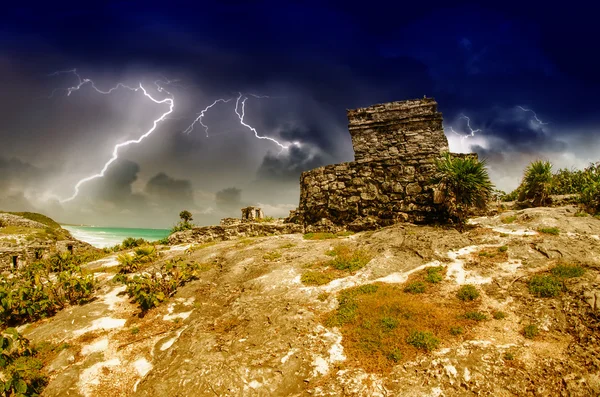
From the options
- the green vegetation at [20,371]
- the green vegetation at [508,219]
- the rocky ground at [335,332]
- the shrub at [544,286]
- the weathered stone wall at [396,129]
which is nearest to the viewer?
the rocky ground at [335,332]

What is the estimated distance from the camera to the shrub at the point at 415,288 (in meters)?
6.70

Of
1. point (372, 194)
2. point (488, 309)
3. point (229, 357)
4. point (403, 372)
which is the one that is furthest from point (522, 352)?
point (372, 194)

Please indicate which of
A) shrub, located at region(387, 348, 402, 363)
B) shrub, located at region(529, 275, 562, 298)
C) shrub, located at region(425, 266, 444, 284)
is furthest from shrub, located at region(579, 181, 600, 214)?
shrub, located at region(387, 348, 402, 363)

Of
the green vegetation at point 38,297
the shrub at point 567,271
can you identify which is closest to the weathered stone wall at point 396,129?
the shrub at point 567,271

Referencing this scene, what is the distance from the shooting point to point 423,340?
4.90 meters

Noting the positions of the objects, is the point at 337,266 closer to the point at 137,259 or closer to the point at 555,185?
the point at 137,259

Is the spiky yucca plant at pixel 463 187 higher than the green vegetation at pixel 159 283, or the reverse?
the spiky yucca plant at pixel 463 187

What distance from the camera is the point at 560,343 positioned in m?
4.49

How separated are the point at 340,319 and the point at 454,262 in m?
4.34

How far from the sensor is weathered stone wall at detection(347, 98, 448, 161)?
19547 millimetres

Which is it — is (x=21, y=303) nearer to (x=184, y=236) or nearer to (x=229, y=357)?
(x=229, y=357)

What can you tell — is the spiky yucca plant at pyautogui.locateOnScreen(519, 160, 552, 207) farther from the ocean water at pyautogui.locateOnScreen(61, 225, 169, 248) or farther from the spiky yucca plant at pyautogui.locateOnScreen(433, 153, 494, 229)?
the ocean water at pyautogui.locateOnScreen(61, 225, 169, 248)

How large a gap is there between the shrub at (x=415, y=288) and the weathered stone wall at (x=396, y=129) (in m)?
13.8

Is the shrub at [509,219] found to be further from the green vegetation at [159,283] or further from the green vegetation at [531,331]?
the green vegetation at [159,283]
